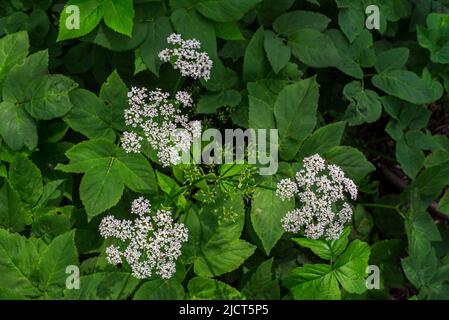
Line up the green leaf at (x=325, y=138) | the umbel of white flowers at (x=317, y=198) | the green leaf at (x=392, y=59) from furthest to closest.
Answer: the green leaf at (x=392, y=59) < the green leaf at (x=325, y=138) < the umbel of white flowers at (x=317, y=198)

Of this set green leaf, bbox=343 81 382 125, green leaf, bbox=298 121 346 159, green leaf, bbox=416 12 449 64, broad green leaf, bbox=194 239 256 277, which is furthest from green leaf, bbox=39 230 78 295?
green leaf, bbox=416 12 449 64

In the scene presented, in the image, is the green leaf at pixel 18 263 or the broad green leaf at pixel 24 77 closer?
the green leaf at pixel 18 263

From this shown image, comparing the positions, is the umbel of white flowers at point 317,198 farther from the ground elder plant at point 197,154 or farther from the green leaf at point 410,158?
the green leaf at point 410,158

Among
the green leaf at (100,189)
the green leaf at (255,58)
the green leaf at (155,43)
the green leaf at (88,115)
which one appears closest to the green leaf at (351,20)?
the green leaf at (255,58)

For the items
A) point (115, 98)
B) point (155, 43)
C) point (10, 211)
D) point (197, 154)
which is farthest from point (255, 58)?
point (10, 211)

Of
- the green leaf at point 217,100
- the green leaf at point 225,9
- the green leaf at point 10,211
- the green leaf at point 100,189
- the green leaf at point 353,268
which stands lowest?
the green leaf at point 353,268

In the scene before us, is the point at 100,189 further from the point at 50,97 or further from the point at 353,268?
the point at 353,268
